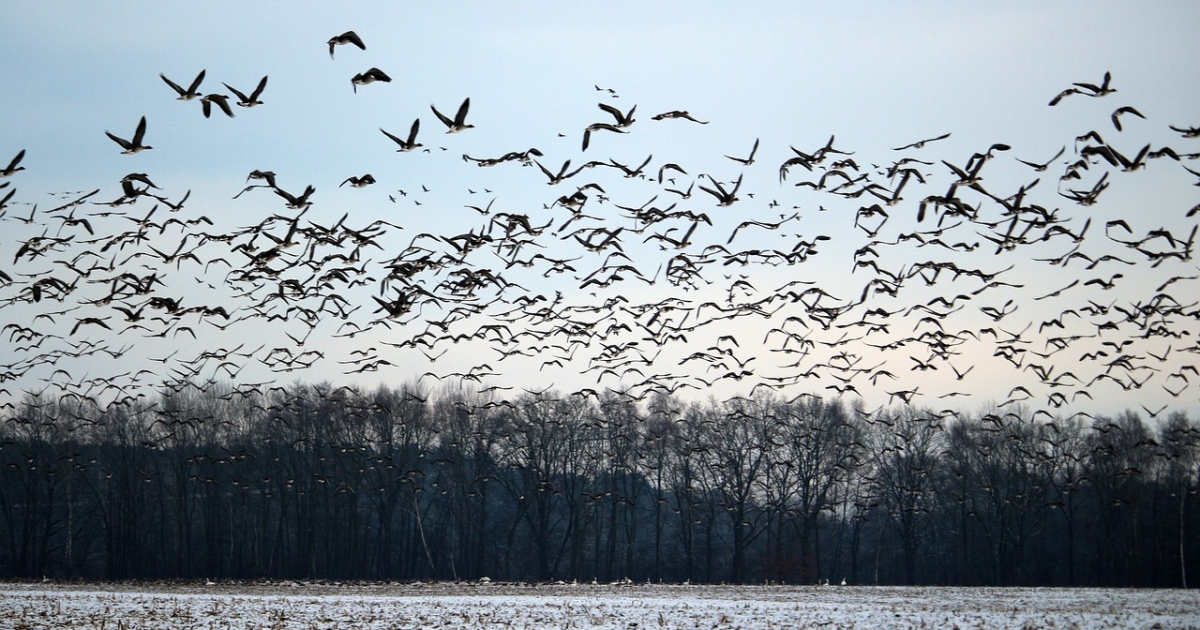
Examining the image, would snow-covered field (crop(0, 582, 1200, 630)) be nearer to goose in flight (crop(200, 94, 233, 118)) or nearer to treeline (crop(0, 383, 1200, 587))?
goose in flight (crop(200, 94, 233, 118))

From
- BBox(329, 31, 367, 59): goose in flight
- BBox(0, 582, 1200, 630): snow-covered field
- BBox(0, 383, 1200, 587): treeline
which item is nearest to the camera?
BBox(329, 31, 367, 59): goose in flight

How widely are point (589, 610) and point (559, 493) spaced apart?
3294 cm

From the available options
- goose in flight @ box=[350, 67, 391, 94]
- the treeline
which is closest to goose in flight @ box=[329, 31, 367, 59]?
goose in flight @ box=[350, 67, 391, 94]

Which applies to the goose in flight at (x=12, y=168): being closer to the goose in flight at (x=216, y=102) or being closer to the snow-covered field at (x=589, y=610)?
the goose in flight at (x=216, y=102)

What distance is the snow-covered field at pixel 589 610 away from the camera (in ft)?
74.8

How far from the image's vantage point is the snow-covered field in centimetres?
2280

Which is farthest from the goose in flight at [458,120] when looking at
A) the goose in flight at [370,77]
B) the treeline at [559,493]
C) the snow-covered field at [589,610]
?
the treeline at [559,493]

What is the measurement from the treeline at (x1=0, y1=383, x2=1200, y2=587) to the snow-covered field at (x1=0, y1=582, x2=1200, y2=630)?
78.9ft

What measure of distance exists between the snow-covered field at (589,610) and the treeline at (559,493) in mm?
24049

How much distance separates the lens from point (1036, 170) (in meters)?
19.0

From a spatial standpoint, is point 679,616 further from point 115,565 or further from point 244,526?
point 115,565

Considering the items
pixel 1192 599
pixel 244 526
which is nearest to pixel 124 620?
pixel 1192 599

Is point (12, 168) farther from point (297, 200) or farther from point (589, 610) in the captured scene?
point (589, 610)

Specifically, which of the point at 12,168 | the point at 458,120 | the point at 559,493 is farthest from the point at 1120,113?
the point at 559,493
